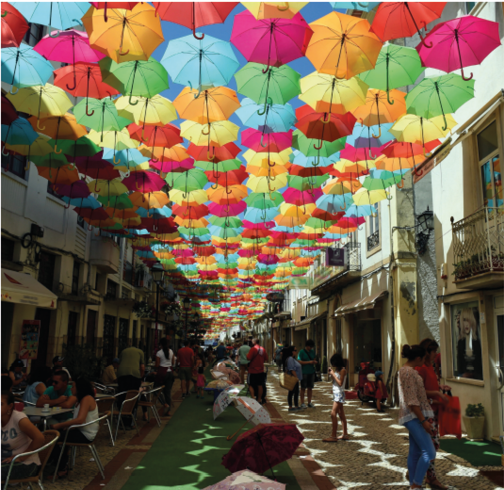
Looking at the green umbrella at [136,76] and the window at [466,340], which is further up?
the green umbrella at [136,76]

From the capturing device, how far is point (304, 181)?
10.9 m

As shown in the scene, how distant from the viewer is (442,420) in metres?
6.34

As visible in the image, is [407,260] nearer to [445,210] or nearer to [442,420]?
[445,210]

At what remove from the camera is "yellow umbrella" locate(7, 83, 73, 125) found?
7.74m

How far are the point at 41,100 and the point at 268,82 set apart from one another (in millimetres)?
4035

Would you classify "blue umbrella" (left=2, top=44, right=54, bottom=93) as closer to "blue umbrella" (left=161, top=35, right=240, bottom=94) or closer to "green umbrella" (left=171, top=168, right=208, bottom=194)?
"blue umbrella" (left=161, top=35, right=240, bottom=94)

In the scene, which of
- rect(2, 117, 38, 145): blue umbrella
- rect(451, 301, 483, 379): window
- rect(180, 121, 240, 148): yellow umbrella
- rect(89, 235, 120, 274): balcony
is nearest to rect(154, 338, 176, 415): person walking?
rect(180, 121, 240, 148): yellow umbrella

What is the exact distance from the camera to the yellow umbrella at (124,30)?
559 cm

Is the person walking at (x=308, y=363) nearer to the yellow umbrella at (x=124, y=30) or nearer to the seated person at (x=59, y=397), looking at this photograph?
the seated person at (x=59, y=397)

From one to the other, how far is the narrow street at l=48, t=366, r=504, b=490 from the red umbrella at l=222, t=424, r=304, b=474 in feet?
1.81

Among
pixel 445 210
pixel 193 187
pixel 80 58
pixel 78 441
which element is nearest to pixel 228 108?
pixel 80 58

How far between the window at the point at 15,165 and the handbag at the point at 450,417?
11521 millimetres

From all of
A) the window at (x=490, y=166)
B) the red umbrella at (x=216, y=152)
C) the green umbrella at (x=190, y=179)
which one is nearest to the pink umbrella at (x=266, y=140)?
the red umbrella at (x=216, y=152)

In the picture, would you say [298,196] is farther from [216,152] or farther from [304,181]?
[216,152]
